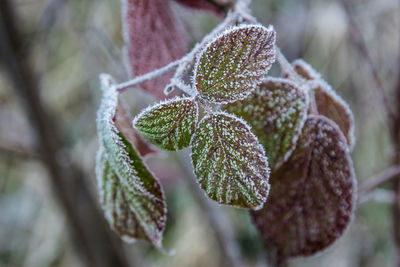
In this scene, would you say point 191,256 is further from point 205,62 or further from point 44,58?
point 205,62

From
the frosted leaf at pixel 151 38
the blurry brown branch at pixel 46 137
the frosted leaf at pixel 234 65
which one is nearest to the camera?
the frosted leaf at pixel 234 65

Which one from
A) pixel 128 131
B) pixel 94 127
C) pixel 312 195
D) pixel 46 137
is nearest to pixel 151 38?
pixel 128 131

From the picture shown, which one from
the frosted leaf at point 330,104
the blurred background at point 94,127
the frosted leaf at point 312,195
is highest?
the frosted leaf at point 330,104

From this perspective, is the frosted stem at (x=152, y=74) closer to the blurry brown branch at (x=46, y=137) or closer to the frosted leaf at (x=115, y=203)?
the frosted leaf at (x=115, y=203)

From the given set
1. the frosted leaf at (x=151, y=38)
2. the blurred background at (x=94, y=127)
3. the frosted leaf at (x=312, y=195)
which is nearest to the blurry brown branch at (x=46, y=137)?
the blurred background at (x=94, y=127)

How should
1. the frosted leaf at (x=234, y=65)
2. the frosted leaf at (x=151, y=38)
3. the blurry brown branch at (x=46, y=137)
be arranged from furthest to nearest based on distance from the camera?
1. the blurry brown branch at (x=46, y=137)
2. the frosted leaf at (x=151, y=38)
3. the frosted leaf at (x=234, y=65)

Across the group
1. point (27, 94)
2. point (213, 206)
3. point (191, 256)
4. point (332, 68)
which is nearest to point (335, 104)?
point (213, 206)
